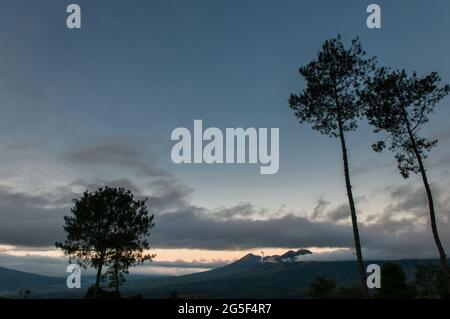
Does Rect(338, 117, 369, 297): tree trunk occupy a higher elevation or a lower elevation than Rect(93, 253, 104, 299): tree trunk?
higher

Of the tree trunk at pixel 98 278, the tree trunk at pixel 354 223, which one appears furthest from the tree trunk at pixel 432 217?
the tree trunk at pixel 98 278

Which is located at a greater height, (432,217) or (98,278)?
(432,217)

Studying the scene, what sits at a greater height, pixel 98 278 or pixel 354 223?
pixel 354 223

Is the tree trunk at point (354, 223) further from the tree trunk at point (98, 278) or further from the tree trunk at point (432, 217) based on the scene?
the tree trunk at point (98, 278)

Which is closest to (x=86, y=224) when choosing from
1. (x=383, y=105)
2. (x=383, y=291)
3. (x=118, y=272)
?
(x=118, y=272)

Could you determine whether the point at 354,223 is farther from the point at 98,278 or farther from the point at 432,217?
the point at 98,278

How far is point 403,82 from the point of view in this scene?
107 feet

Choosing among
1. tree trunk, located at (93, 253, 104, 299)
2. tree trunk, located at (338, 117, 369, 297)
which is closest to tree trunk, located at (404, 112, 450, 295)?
tree trunk, located at (338, 117, 369, 297)

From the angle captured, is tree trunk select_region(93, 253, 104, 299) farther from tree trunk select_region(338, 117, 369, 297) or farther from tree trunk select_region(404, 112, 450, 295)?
tree trunk select_region(404, 112, 450, 295)

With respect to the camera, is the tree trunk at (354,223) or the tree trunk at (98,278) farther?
the tree trunk at (98,278)

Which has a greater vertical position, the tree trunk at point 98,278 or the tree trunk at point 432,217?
the tree trunk at point 432,217

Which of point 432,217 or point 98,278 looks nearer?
point 432,217

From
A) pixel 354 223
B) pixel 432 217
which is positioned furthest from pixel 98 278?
pixel 432 217
